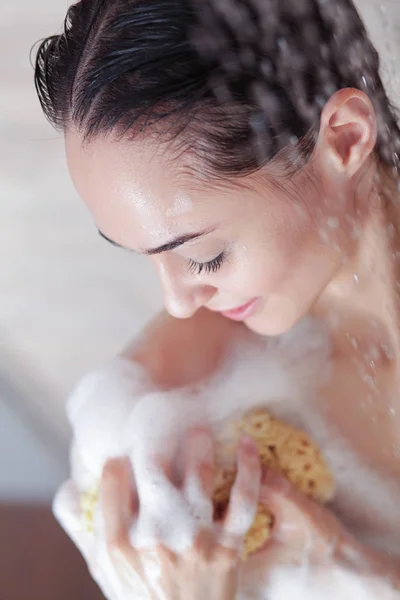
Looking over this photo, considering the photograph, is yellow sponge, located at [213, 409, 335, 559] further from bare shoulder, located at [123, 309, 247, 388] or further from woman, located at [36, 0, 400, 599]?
bare shoulder, located at [123, 309, 247, 388]

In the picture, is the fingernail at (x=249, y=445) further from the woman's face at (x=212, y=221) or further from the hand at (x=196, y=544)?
the woman's face at (x=212, y=221)

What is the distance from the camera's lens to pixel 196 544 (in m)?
0.89

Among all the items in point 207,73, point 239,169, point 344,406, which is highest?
point 207,73

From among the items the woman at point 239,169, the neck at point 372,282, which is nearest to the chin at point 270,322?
the woman at point 239,169

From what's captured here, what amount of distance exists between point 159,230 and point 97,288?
0.72m

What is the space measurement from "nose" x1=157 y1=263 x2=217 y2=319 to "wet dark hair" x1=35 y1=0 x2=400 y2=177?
0.16 m

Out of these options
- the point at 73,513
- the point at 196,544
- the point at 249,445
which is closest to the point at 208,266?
the point at 249,445

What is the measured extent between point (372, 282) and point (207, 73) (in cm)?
49

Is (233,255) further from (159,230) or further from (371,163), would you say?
A: (371,163)

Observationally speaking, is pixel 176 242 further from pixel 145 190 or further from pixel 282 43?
pixel 282 43

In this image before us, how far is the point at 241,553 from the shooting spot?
0.91 m

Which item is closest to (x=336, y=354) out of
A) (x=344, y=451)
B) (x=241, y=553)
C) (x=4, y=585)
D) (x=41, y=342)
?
(x=344, y=451)

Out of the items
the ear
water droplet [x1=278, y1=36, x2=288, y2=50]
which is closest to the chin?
the ear

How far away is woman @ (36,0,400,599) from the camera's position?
0.66m
